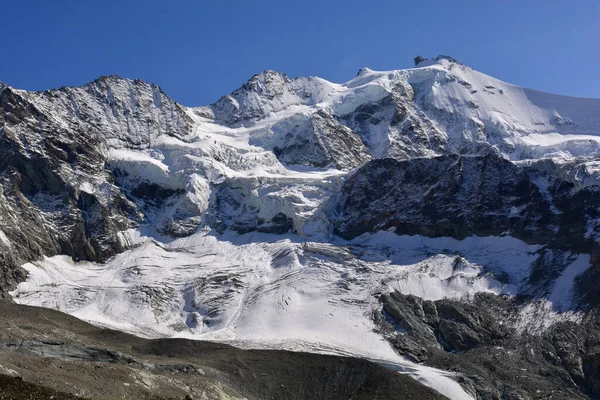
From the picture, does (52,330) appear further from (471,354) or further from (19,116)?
(19,116)

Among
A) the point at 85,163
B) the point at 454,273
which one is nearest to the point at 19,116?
the point at 85,163

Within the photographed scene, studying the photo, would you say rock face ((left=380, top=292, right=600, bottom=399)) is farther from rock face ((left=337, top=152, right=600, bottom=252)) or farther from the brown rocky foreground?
rock face ((left=337, top=152, right=600, bottom=252))

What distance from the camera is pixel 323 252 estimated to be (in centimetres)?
16412

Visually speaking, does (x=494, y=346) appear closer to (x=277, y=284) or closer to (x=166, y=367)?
(x=277, y=284)

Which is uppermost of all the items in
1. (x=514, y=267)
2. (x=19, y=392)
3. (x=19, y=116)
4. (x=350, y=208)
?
(x=19, y=116)

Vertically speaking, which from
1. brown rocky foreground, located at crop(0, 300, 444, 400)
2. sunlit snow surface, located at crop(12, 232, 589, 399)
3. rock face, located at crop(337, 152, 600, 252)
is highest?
rock face, located at crop(337, 152, 600, 252)

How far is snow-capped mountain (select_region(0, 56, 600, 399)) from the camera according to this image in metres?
132

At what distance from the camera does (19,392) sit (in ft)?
204

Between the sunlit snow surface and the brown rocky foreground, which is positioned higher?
the sunlit snow surface

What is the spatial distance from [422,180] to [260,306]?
55203 millimetres

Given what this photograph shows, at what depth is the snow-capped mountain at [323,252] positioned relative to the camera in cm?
13250

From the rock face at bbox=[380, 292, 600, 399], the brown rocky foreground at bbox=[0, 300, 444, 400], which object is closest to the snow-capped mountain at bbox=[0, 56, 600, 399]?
the rock face at bbox=[380, 292, 600, 399]

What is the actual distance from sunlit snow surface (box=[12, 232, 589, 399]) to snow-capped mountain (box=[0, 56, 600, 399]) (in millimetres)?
407

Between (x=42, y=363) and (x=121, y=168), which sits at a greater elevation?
Answer: (x=121, y=168)
